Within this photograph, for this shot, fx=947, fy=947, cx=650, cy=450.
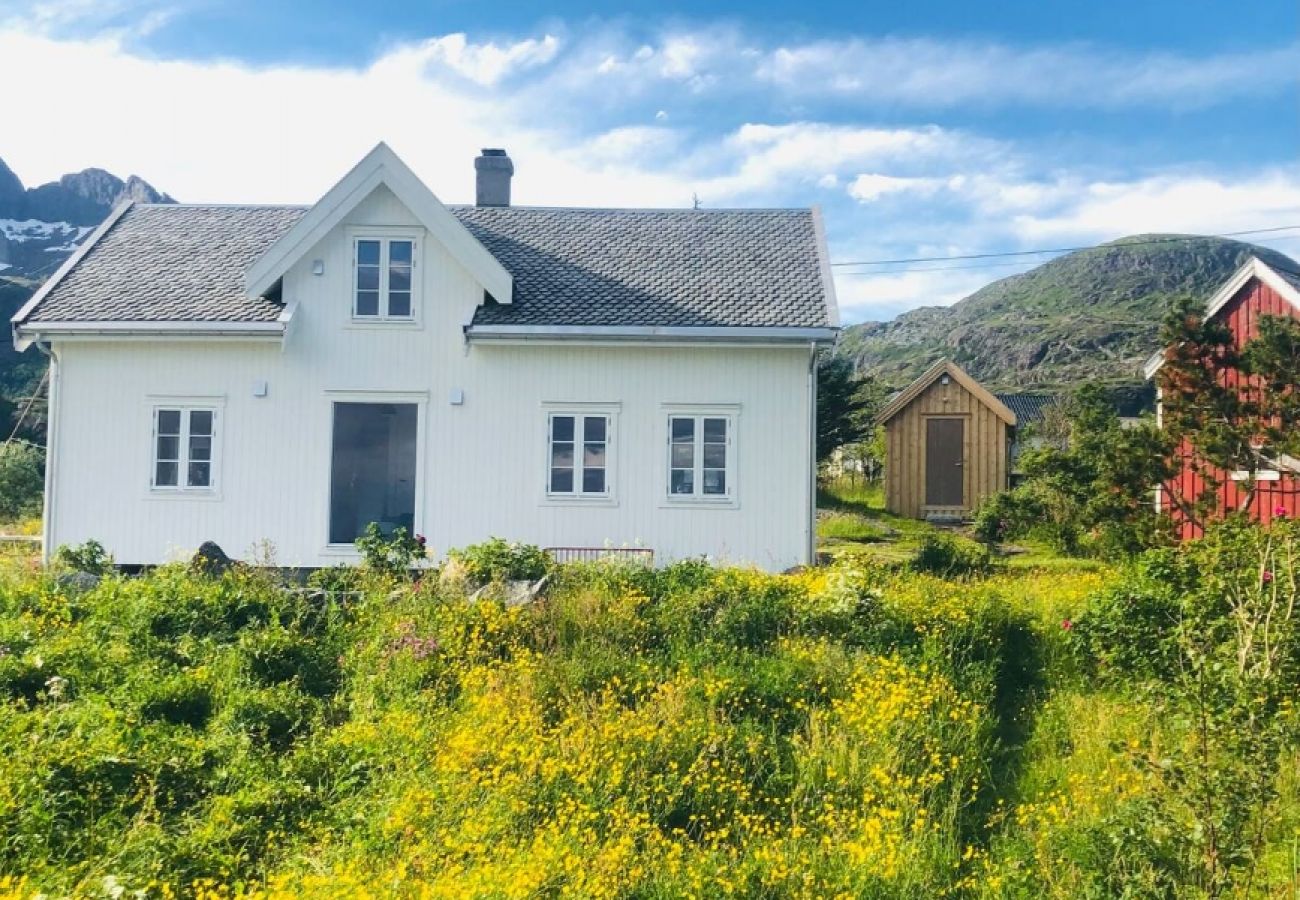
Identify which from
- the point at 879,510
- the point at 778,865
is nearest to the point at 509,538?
the point at 778,865

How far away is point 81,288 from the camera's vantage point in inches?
577

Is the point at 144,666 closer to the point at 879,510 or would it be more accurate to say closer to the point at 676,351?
the point at 676,351

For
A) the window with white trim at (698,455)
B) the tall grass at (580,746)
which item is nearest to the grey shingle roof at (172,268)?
the tall grass at (580,746)

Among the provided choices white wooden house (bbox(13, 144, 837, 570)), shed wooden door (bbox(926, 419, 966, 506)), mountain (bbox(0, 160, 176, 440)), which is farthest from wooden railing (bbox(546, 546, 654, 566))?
mountain (bbox(0, 160, 176, 440))

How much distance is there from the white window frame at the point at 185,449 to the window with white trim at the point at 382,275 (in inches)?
103

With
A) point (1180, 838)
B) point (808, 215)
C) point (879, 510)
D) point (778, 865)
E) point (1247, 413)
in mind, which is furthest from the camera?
point (879, 510)

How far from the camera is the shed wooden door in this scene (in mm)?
23922

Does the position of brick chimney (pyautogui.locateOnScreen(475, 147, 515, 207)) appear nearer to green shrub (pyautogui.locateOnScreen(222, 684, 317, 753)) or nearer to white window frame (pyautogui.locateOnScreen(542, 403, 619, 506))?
white window frame (pyautogui.locateOnScreen(542, 403, 619, 506))

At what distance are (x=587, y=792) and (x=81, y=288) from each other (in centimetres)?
1296

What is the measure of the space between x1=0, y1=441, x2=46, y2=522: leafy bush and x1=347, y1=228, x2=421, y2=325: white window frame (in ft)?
41.9

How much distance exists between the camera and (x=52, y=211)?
420 feet

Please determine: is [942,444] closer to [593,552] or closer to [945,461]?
[945,461]

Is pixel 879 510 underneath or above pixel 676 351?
underneath

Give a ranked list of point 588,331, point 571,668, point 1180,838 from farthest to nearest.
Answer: point 588,331
point 571,668
point 1180,838
